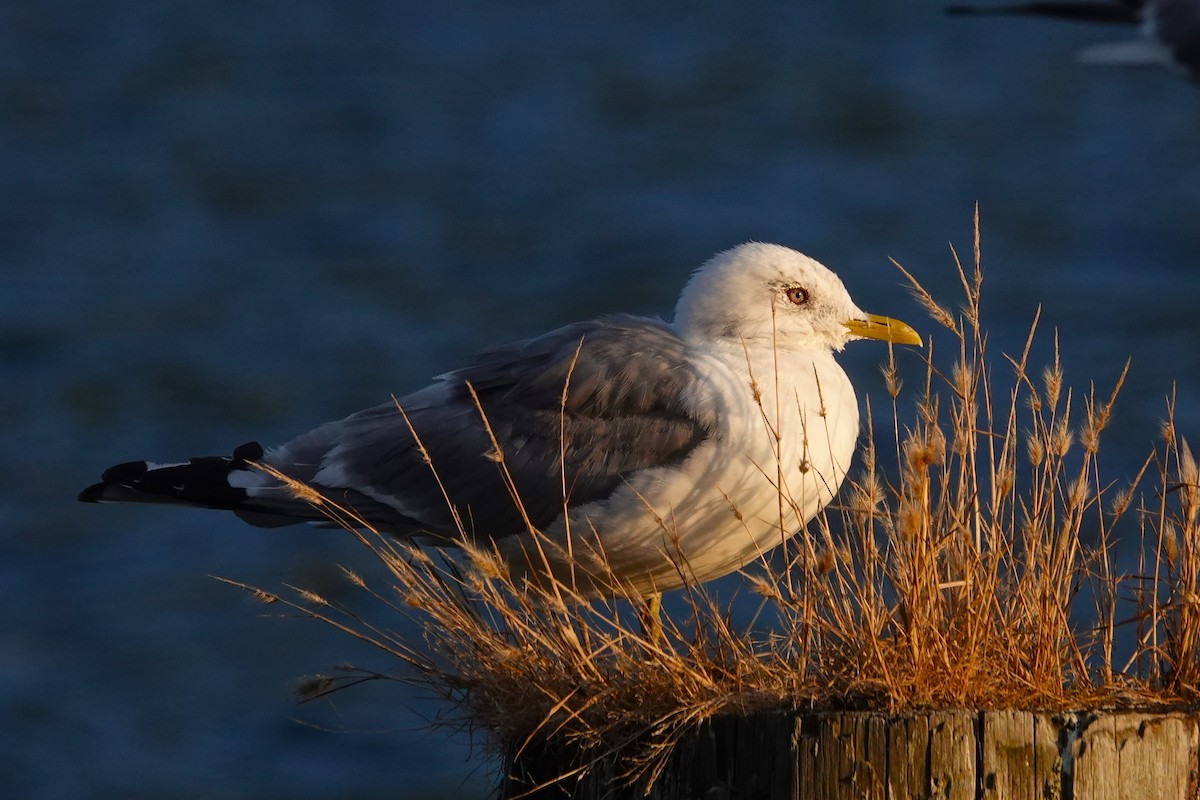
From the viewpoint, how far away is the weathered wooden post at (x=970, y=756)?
10.9 ft

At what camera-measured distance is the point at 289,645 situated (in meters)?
14.3

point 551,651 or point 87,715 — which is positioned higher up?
point 551,651

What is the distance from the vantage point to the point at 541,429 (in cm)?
517

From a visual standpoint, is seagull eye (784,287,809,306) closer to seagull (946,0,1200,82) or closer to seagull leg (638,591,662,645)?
seagull leg (638,591,662,645)

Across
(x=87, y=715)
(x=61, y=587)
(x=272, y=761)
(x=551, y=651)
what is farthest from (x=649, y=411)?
(x=61, y=587)

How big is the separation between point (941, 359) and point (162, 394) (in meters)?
7.18

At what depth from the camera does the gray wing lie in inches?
197

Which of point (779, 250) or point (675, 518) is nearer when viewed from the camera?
point (675, 518)

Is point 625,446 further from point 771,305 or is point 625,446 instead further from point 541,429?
point 771,305

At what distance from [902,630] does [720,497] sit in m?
1.13

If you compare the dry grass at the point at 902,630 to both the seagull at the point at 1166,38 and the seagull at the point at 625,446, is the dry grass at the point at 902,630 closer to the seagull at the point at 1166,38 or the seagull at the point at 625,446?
the seagull at the point at 625,446

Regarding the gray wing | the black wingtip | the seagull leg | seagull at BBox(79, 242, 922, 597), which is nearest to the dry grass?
the seagull leg

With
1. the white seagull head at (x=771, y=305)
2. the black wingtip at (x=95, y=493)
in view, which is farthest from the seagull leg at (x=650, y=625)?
the black wingtip at (x=95, y=493)

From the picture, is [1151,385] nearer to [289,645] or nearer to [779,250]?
[289,645]
